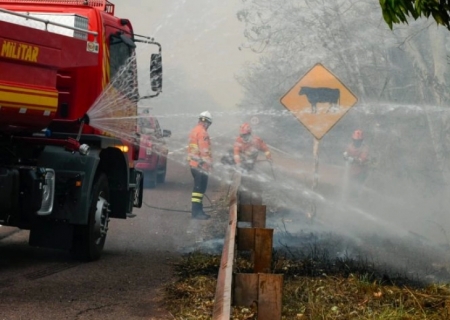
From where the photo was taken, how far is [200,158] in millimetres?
15875

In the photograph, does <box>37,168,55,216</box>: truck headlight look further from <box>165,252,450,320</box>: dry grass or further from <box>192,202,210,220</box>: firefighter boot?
<box>192,202,210,220</box>: firefighter boot

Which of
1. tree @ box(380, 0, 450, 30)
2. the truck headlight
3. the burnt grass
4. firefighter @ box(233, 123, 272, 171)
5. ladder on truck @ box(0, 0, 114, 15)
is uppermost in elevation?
ladder on truck @ box(0, 0, 114, 15)

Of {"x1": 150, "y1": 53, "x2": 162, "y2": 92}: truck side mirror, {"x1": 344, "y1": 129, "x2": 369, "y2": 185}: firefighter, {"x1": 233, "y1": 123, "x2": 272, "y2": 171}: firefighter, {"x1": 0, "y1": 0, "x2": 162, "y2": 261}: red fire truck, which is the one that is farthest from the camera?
{"x1": 344, "y1": 129, "x2": 369, "y2": 185}: firefighter

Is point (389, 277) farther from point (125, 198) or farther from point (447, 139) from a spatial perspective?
point (447, 139)

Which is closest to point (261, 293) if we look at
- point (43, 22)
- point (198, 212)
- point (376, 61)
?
point (43, 22)

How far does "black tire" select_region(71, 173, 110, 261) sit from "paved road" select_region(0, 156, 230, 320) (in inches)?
5.4

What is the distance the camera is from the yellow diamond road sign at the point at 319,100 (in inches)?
574

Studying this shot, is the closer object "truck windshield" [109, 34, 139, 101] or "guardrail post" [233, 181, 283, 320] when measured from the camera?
"guardrail post" [233, 181, 283, 320]

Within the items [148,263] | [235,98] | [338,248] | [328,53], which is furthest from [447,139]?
[235,98]

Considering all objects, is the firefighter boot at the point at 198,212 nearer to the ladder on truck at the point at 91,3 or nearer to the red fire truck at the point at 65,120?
the red fire truck at the point at 65,120

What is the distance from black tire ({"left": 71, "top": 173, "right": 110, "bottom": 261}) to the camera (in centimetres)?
1005

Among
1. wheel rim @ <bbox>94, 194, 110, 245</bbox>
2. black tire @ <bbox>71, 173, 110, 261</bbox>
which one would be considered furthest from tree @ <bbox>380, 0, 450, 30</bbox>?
wheel rim @ <bbox>94, 194, 110, 245</bbox>

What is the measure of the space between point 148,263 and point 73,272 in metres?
1.09

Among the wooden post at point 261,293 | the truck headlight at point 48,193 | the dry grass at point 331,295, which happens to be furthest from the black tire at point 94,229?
the wooden post at point 261,293
